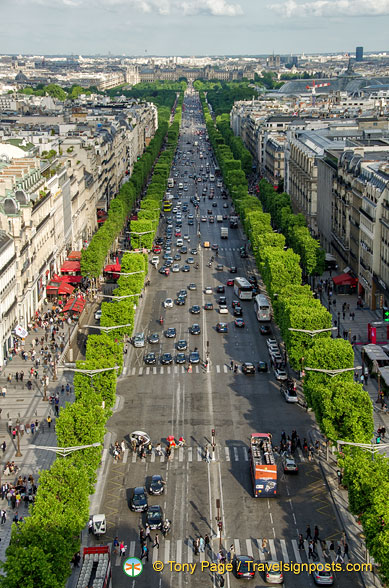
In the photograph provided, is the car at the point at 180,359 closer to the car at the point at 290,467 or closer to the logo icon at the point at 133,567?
the car at the point at 290,467

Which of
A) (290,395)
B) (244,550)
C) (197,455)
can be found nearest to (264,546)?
(244,550)

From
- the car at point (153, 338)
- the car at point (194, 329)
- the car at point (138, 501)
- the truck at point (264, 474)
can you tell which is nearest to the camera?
the car at point (138, 501)

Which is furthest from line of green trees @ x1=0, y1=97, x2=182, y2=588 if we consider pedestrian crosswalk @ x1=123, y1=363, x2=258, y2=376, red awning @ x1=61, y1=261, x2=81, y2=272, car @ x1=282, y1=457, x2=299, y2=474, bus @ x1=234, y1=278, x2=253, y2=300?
red awning @ x1=61, y1=261, x2=81, y2=272

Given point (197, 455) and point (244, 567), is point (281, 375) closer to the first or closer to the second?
point (197, 455)

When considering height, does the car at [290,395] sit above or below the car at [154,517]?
below

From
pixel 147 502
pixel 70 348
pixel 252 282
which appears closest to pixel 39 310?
pixel 70 348

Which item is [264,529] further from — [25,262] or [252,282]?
[252,282]

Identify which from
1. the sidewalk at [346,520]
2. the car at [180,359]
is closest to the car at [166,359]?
the car at [180,359]

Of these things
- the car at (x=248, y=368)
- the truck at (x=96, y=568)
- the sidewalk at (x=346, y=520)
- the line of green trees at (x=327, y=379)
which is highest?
the line of green trees at (x=327, y=379)
